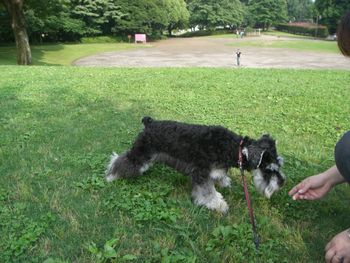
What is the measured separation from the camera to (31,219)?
10.6 ft

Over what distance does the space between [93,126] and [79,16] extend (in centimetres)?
4262

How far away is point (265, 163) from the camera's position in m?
3.44

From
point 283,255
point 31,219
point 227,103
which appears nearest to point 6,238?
point 31,219

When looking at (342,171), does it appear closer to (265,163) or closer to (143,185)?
(265,163)

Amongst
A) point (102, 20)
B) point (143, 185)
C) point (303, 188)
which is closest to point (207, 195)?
point (143, 185)

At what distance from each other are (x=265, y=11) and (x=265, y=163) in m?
81.8

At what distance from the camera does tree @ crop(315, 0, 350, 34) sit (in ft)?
190

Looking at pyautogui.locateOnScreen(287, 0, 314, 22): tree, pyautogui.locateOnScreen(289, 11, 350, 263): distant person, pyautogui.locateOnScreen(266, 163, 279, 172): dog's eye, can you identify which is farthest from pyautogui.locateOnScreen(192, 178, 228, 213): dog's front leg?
pyautogui.locateOnScreen(287, 0, 314, 22): tree

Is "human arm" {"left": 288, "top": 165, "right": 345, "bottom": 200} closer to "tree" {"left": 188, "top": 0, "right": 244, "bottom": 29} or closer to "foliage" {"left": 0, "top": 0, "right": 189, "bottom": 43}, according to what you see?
"foliage" {"left": 0, "top": 0, "right": 189, "bottom": 43}

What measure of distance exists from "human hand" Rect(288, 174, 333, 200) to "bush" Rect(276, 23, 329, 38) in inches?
2572

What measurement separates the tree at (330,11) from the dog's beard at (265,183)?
60613mm

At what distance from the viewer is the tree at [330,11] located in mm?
57938

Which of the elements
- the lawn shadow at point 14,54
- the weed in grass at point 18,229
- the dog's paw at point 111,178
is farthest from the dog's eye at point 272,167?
the lawn shadow at point 14,54

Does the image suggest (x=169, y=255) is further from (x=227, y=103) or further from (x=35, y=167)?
(x=227, y=103)
